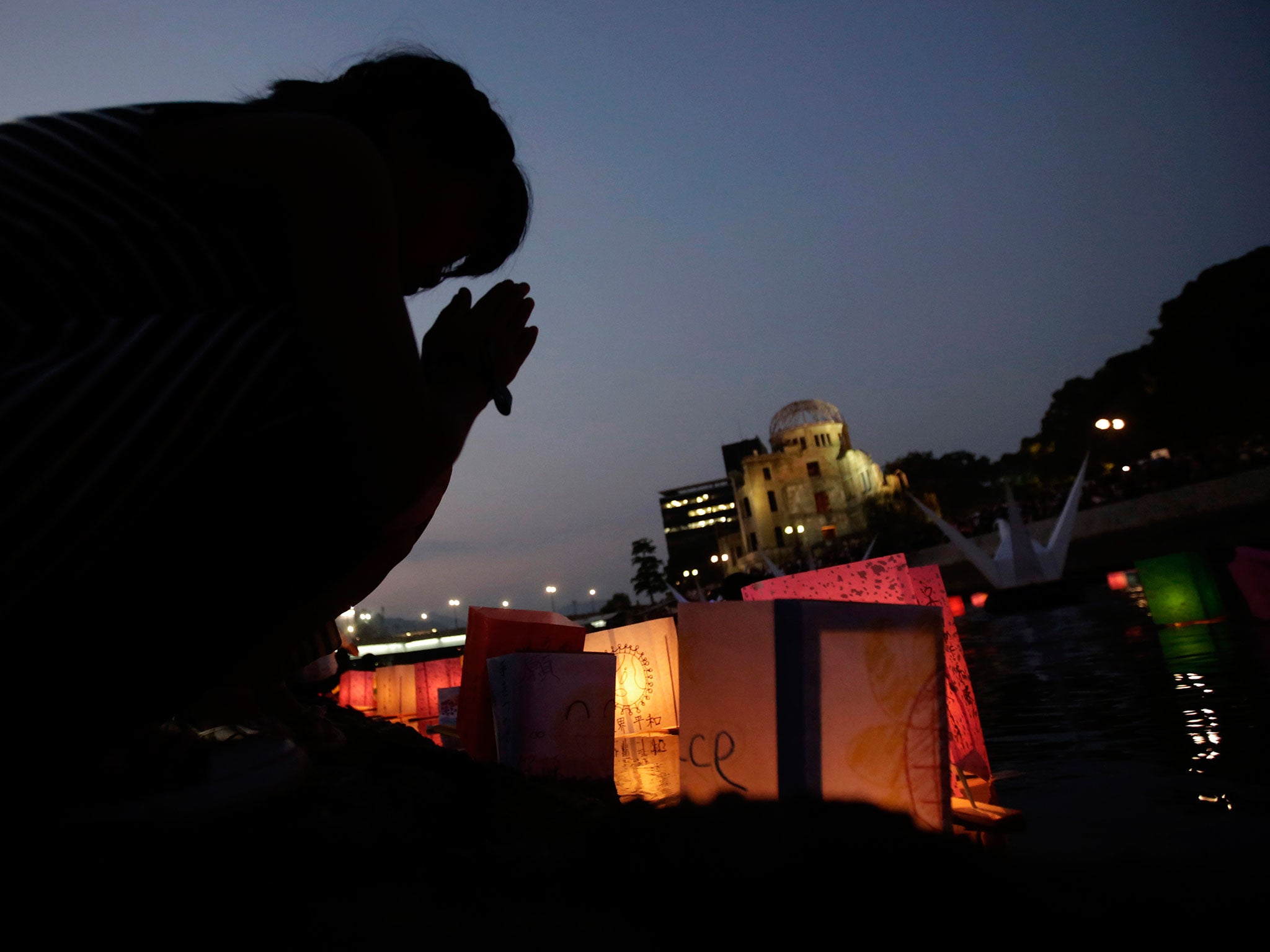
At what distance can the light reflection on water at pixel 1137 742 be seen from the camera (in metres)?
1.52

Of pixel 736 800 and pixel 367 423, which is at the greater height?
Result: pixel 367 423

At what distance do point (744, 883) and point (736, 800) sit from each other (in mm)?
164

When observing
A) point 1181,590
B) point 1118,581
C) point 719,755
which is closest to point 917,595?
point 719,755

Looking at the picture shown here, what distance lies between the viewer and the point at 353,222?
0.82 m

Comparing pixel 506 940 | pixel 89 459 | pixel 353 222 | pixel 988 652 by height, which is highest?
pixel 353 222

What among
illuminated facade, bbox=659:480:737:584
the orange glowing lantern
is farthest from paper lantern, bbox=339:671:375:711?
illuminated facade, bbox=659:480:737:584

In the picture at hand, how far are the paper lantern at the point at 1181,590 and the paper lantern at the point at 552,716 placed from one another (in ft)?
18.1

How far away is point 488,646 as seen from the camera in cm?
328

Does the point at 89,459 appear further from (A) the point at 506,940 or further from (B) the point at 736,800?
(B) the point at 736,800

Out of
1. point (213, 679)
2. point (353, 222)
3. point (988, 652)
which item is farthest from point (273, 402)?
point (988, 652)

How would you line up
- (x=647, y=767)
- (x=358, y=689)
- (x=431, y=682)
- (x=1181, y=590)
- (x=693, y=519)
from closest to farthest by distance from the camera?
1. (x=647, y=767)
2. (x=1181, y=590)
3. (x=431, y=682)
4. (x=358, y=689)
5. (x=693, y=519)

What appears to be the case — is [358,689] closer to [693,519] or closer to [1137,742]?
[1137,742]

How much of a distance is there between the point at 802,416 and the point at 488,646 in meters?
64.8

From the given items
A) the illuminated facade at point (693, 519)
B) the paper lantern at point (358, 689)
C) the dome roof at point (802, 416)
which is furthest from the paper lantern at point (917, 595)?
the illuminated facade at point (693, 519)
